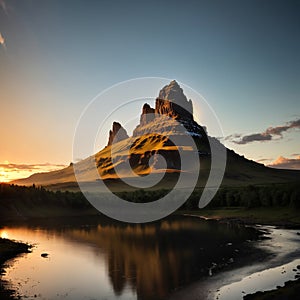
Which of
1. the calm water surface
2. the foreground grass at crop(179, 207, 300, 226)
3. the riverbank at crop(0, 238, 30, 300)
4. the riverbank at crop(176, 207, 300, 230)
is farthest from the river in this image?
the foreground grass at crop(179, 207, 300, 226)

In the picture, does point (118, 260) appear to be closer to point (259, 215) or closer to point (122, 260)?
point (122, 260)

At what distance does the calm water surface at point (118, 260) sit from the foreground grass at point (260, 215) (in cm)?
1739

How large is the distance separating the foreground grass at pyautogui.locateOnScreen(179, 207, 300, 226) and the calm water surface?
17.4 metres

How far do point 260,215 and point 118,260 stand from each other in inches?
3244

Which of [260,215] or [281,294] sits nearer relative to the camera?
[281,294]

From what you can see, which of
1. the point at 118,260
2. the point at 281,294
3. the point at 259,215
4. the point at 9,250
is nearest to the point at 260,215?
the point at 259,215

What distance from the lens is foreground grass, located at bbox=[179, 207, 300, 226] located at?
12329cm

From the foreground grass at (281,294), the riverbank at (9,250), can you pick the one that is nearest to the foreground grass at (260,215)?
the foreground grass at (281,294)

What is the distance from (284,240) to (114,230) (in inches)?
2179

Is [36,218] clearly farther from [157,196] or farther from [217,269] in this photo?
[217,269]

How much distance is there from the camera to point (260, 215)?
13500 cm

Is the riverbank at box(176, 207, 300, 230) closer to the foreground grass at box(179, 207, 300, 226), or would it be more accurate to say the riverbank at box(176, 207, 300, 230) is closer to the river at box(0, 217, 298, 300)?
the foreground grass at box(179, 207, 300, 226)

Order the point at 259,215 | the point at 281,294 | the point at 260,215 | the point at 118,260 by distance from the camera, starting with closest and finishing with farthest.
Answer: the point at 281,294
the point at 118,260
the point at 260,215
the point at 259,215

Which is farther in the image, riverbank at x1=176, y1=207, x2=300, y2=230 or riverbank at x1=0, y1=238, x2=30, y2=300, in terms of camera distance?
riverbank at x1=176, y1=207, x2=300, y2=230
